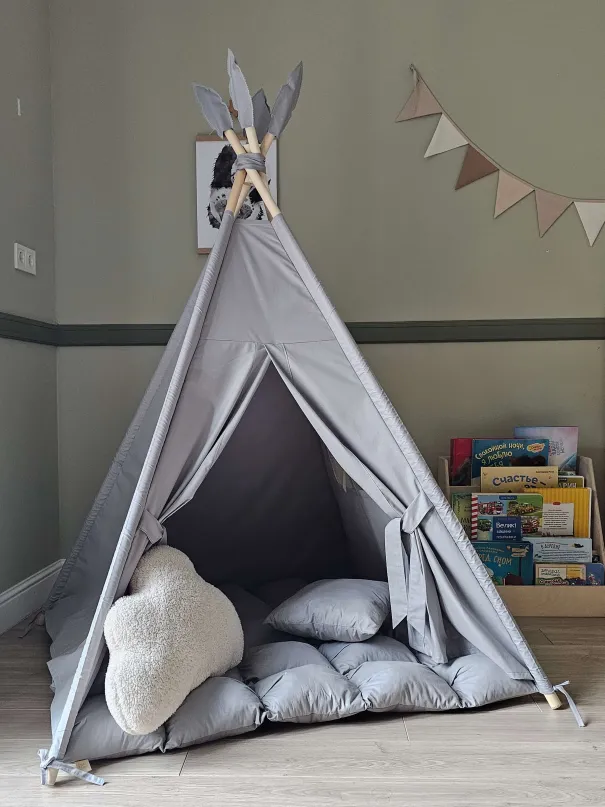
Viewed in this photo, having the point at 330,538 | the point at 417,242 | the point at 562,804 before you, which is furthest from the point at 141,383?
the point at 562,804

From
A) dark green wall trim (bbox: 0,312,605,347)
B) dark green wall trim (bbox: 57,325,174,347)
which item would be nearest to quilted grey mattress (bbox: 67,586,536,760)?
dark green wall trim (bbox: 0,312,605,347)

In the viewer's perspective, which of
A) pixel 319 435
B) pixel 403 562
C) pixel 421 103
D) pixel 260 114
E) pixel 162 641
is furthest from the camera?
pixel 421 103

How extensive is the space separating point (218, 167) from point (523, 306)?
122 cm

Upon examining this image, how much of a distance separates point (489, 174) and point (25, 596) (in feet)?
7.09

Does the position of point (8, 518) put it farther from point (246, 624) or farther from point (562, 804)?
point (562, 804)

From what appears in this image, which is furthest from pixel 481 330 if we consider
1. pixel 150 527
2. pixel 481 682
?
pixel 150 527

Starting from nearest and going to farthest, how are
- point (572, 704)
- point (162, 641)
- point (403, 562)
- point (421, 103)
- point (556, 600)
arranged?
point (162, 641) → point (572, 704) → point (403, 562) → point (556, 600) → point (421, 103)

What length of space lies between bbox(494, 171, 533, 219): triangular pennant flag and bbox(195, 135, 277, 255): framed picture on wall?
0.81 metres

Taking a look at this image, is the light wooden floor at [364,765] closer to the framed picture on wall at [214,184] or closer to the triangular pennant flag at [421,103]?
the framed picture on wall at [214,184]

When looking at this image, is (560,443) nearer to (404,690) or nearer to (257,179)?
(404,690)

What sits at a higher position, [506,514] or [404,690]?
[506,514]

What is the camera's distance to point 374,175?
8.91 ft

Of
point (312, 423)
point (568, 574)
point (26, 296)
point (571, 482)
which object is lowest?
point (568, 574)

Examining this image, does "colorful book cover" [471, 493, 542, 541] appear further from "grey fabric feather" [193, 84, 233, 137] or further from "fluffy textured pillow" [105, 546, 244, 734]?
"grey fabric feather" [193, 84, 233, 137]
